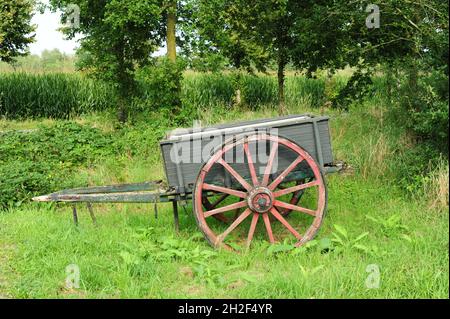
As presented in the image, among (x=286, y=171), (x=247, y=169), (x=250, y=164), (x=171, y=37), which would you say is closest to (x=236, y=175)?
(x=250, y=164)

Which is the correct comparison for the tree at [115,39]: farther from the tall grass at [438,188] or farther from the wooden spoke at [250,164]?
the tall grass at [438,188]

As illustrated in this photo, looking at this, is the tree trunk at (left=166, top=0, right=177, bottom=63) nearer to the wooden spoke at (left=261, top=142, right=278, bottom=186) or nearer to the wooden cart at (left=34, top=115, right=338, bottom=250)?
the wooden cart at (left=34, top=115, right=338, bottom=250)

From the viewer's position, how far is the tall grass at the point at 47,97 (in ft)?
49.5

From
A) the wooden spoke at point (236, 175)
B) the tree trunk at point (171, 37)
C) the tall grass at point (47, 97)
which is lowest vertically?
the wooden spoke at point (236, 175)

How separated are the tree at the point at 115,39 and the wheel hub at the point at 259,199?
5582 mm

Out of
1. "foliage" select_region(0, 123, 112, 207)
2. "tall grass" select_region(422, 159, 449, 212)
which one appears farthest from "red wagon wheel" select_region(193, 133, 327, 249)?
"foliage" select_region(0, 123, 112, 207)

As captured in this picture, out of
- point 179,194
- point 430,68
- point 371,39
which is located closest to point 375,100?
point 371,39

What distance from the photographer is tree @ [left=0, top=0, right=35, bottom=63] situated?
653 inches

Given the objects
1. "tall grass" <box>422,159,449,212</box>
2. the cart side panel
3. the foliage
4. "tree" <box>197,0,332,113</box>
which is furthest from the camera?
"tree" <box>197,0,332,113</box>

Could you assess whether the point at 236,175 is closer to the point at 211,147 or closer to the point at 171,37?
the point at 211,147

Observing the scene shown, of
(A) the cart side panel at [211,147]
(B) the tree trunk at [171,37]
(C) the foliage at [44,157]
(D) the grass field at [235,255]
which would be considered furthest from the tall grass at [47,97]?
(A) the cart side panel at [211,147]

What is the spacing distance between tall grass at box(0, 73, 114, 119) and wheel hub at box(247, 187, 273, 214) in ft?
35.4

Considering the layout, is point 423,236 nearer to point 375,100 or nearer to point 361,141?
point 361,141

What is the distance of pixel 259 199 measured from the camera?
496 centimetres
